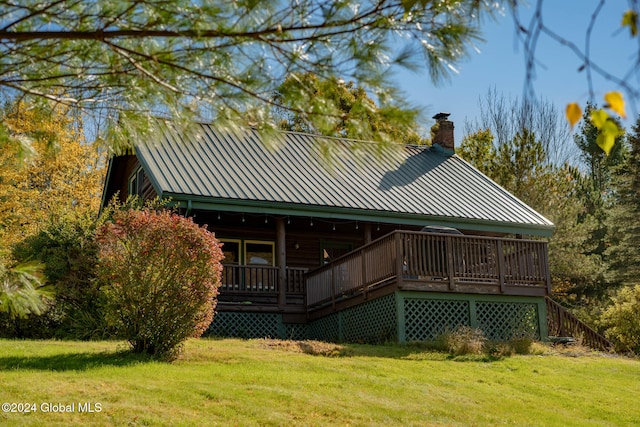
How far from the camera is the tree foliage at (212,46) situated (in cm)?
640

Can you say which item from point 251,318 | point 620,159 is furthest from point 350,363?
point 620,159

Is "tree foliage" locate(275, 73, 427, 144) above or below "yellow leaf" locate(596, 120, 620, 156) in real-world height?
above

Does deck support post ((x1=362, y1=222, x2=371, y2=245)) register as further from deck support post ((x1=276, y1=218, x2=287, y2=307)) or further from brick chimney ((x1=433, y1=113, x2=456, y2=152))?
brick chimney ((x1=433, y1=113, x2=456, y2=152))

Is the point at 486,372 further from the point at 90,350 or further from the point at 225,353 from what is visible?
the point at 90,350

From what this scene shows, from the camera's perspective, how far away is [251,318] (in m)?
20.8

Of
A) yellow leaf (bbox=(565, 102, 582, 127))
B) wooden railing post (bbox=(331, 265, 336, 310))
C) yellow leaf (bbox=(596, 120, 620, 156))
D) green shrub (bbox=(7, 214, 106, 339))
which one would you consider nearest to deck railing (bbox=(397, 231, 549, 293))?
wooden railing post (bbox=(331, 265, 336, 310))

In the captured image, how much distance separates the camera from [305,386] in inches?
489

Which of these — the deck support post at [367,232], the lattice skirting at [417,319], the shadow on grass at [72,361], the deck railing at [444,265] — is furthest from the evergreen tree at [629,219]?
the shadow on grass at [72,361]

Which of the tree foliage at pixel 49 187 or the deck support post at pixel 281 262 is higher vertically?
the tree foliage at pixel 49 187

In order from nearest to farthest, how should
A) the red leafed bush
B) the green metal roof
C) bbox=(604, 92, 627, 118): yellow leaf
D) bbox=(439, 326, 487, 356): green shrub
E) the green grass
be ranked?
bbox=(604, 92, 627, 118): yellow leaf, the green grass, the red leafed bush, bbox=(439, 326, 487, 356): green shrub, the green metal roof

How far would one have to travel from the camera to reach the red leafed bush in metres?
14.1

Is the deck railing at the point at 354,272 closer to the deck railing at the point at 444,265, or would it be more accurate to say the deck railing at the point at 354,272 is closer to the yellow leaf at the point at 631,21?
the deck railing at the point at 444,265

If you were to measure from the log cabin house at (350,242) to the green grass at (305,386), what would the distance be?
2.28 metres

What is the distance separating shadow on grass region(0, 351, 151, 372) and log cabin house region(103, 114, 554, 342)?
5.14 metres
